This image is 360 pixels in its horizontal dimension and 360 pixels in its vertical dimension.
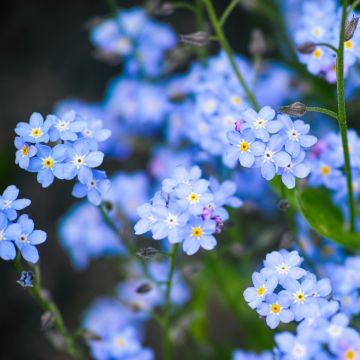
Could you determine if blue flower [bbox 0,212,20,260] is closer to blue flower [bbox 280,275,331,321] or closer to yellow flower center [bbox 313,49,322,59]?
blue flower [bbox 280,275,331,321]

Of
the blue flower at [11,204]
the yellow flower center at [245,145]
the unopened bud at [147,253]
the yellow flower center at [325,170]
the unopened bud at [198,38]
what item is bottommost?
the yellow flower center at [325,170]

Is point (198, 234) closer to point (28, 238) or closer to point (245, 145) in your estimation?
point (245, 145)

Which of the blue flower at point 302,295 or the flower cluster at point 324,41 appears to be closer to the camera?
the blue flower at point 302,295

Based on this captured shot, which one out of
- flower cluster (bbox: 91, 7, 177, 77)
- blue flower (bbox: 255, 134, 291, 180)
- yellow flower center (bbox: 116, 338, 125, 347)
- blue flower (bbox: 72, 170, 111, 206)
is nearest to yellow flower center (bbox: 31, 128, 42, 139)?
blue flower (bbox: 72, 170, 111, 206)

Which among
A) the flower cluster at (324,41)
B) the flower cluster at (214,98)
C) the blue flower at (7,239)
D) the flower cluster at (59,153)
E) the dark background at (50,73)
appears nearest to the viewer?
the blue flower at (7,239)

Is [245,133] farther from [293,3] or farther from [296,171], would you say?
[293,3]

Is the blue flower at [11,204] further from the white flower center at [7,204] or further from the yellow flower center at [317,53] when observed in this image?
the yellow flower center at [317,53]

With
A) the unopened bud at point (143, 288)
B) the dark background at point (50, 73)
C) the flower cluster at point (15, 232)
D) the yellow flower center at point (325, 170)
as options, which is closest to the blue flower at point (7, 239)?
the flower cluster at point (15, 232)
